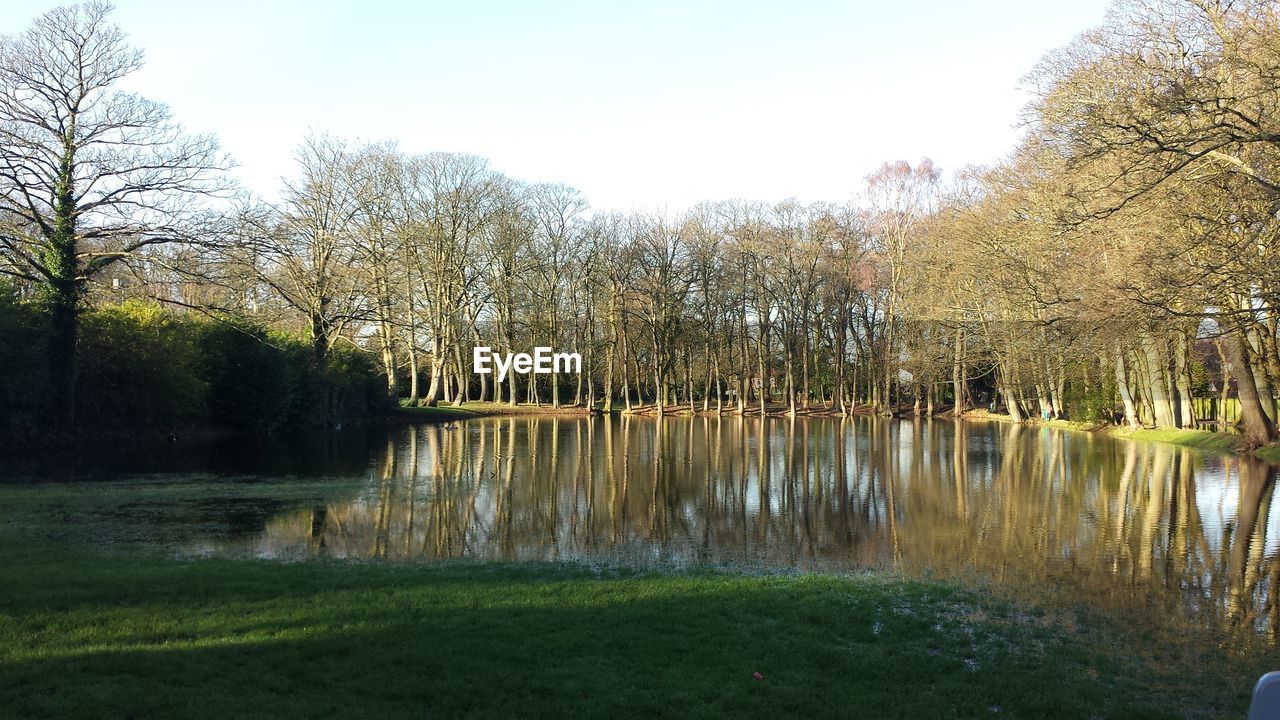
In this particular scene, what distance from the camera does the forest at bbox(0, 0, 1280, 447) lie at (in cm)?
1661

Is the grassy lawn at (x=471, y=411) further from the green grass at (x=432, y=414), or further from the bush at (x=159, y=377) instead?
the bush at (x=159, y=377)

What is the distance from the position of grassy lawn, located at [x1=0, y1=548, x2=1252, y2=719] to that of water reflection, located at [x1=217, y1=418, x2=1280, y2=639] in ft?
8.64

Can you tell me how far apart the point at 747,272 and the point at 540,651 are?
49.4 m

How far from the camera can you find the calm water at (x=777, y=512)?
11.4m

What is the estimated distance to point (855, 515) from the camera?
16047mm

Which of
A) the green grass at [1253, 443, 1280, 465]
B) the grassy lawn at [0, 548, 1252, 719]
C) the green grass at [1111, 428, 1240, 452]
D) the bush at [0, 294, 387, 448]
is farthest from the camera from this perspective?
the green grass at [1111, 428, 1240, 452]

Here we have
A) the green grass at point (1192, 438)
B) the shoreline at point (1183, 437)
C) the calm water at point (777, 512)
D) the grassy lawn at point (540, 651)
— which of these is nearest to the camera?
the grassy lawn at point (540, 651)

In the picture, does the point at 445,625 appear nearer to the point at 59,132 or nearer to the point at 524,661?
the point at 524,661

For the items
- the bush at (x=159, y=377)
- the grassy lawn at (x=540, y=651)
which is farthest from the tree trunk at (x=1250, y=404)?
the bush at (x=159, y=377)

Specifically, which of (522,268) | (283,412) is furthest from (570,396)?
(283,412)

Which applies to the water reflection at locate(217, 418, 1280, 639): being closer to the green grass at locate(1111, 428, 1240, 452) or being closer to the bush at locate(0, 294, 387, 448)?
the green grass at locate(1111, 428, 1240, 452)

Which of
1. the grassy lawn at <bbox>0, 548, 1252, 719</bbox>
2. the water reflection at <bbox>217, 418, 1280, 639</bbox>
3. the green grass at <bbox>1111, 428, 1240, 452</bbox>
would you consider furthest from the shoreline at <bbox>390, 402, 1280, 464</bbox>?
the grassy lawn at <bbox>0, 548, 1252, 719</bbox>

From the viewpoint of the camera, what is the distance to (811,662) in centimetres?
640

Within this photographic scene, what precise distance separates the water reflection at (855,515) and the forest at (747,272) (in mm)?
3840
